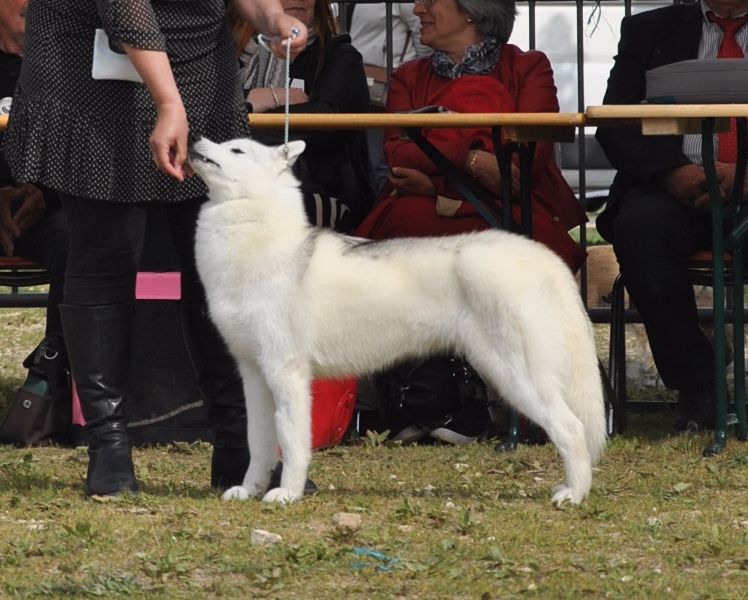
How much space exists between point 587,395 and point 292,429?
803mm

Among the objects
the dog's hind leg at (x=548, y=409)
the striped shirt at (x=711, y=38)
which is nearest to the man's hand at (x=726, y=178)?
the striped shirt at (x=711, y=38)

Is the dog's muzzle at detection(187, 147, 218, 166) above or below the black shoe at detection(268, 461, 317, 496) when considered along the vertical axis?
above

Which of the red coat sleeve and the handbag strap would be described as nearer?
the handbag strap

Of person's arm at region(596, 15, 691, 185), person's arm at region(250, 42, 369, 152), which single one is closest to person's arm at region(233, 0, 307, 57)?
person's arm at region(250, 42, 369, 152)

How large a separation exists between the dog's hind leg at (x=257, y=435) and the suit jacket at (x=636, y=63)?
1912 millimetres

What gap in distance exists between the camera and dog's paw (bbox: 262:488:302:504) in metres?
4.04

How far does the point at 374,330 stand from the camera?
13.5 ft

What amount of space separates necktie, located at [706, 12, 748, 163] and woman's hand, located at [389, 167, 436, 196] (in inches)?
40.5

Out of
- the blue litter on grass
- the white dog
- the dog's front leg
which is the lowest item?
the blue litter on grass

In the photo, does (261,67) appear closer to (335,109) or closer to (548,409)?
(335,109)

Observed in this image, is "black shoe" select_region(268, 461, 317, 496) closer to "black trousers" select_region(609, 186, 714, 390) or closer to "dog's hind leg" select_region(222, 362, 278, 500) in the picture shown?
"dog's hind leg" select_region(222, 362, 278, 500)

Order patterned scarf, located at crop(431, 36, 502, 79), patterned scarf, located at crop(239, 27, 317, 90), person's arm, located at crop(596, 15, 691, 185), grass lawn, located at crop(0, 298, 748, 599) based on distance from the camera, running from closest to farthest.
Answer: grass lawn, located at crop(0, 298, 748, 599) < person's arm, located at crop(596, 15, 691, 185) < patterned scarf, located at crop(431, 36, 502, 79) < patterned scarf, located at crop(239, 27, 317, 90)

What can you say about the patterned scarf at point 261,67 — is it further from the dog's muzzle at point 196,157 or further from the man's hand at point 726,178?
the dog's muzzle at point 196,157

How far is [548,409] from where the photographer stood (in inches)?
161
